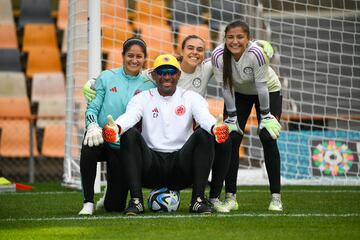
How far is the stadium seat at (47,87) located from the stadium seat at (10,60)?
1.71 feet

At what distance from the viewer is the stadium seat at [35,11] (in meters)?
15.4

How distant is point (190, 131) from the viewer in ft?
23.2

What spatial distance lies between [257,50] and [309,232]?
1.78m

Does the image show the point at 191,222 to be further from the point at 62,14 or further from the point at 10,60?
the point at 62,14

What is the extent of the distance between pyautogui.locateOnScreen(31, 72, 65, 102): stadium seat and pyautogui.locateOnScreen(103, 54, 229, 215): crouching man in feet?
22.8

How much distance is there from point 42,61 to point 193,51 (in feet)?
25.2

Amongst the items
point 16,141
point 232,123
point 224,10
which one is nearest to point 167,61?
point 232,123

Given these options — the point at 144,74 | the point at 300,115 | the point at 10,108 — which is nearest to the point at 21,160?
the point at 10,108

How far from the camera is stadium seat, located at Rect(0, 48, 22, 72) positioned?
1430 centimetres

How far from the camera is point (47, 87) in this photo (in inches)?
547

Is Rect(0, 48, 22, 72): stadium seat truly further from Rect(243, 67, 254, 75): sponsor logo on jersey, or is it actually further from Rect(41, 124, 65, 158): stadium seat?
Rect(243, 67, 254, 75): sponsor logo on jersey

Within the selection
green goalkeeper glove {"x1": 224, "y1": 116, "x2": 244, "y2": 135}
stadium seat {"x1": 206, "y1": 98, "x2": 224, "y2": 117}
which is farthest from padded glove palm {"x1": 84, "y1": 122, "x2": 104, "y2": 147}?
stadium seat {"x1": 206, "y1": 98, "x2": 224, "y2": 117}

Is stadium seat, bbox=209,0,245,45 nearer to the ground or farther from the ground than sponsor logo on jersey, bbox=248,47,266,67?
farther from the ground

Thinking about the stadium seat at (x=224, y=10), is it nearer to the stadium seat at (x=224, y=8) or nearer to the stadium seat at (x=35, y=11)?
the stadium seat at (x=224, y=8)
